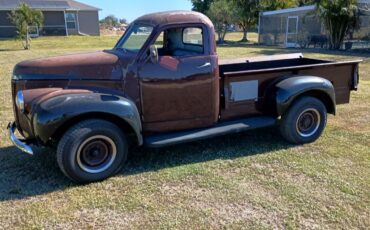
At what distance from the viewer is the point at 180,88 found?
4.57m

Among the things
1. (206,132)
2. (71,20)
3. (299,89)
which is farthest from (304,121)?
(71,20)

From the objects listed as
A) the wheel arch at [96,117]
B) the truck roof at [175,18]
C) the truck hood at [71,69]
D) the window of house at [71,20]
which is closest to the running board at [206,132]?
the wheel arch at [96,117]

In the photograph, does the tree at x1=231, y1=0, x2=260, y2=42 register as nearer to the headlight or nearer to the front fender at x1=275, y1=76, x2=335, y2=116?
the front fender at x1=275, y1=76, x2=335, y2=116

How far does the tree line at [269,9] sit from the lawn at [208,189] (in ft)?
57.8

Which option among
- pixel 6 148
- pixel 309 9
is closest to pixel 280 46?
pixel 309 9

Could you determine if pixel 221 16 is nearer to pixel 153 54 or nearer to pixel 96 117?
pixel 153 54

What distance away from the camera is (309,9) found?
23500 mm

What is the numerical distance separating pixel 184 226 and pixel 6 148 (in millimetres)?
3277

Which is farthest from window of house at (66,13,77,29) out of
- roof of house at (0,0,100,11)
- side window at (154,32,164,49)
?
side window at (154,32,164,49)

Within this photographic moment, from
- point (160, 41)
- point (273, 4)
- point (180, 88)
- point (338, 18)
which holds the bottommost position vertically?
point (180, 88)

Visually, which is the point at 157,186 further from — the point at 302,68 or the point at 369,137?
the point at 369,137

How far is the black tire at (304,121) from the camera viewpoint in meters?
5.18

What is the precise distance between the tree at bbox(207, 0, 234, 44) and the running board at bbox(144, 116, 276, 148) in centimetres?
2790

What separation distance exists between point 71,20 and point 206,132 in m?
36.9
